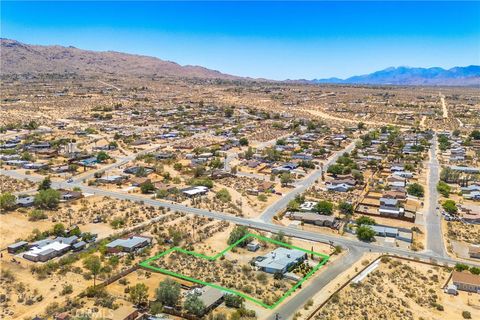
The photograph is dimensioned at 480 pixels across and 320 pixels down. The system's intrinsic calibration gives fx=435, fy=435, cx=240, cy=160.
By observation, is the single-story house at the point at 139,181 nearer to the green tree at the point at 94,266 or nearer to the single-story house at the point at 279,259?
the green tree at the point at 94,266

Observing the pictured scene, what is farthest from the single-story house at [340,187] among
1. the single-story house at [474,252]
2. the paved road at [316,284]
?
the single-story house at [474,252]

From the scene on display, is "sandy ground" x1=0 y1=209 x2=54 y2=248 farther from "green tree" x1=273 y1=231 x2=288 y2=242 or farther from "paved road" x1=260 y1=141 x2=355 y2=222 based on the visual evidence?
"paved road" x1=260 y1=141 x2=355 y2=222

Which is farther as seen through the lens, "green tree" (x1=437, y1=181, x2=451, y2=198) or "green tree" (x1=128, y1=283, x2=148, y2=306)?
"green tree" (x1=437, y1=181, x2=451, y2=198)

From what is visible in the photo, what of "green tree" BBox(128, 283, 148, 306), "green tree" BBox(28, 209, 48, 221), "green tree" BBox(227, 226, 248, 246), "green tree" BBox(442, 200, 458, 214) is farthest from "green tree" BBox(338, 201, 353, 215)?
"green tree" BBox(28, 209, 48, 221)

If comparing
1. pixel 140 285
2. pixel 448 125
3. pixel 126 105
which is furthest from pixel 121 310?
pixel 126 105

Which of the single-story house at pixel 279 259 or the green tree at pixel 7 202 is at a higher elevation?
the green tree at pixel 7 202
